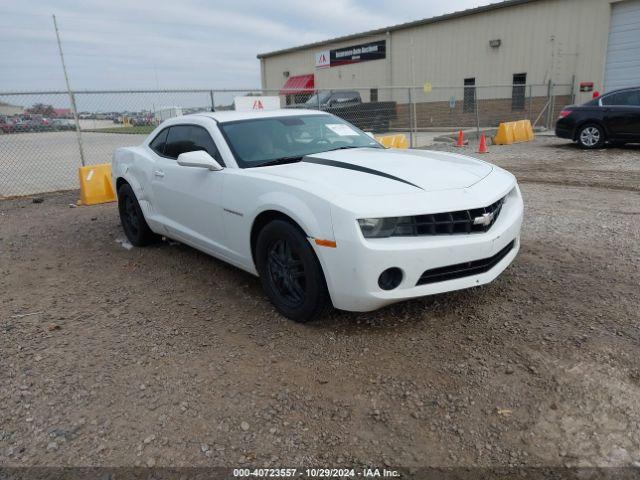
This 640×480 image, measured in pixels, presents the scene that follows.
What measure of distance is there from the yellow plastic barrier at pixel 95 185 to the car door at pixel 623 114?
36.1 feet

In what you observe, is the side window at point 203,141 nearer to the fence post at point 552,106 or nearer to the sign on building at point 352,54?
the fence post at point 552,106

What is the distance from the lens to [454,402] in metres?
2.55

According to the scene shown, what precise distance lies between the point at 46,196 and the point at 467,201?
8601 mm

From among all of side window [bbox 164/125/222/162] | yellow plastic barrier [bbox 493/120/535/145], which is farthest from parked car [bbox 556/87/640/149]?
side window [bbox 164/125/222/162]

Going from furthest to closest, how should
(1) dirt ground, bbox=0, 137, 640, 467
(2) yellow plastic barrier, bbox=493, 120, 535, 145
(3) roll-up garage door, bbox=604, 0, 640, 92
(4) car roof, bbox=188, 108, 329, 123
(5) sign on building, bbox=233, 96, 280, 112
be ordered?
(3) roll-up garage door, bbox=604, 0, 640, 92 → (2) yellow plastic barrier, bbox=493, 120, 535, 145 → (5) sign on building, bbox=233, 96, 280, 112 → (4) car roof, bbox=188, 108, 329, 123 → (1) dirt ground, bbox=0, 137, 640, 467

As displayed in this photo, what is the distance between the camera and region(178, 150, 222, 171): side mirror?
12.6ft

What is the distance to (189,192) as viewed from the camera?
4.26m

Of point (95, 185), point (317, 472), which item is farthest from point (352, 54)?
point (317, 472)

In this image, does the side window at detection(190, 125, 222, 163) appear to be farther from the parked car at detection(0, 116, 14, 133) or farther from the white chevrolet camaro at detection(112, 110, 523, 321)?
the parked car at detection(0, 116, 14, 133)

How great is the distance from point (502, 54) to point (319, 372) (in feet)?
75.1

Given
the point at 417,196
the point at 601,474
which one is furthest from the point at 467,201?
the point at 601,474

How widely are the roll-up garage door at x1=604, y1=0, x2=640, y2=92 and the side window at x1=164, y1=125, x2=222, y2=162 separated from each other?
Result: 1918 cm

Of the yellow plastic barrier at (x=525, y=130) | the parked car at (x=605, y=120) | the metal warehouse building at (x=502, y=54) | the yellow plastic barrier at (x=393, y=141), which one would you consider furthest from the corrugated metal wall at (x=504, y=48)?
the yellow plastic barrier at (x=393, y=141)

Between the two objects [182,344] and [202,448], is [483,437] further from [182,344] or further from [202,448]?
[182,344]
